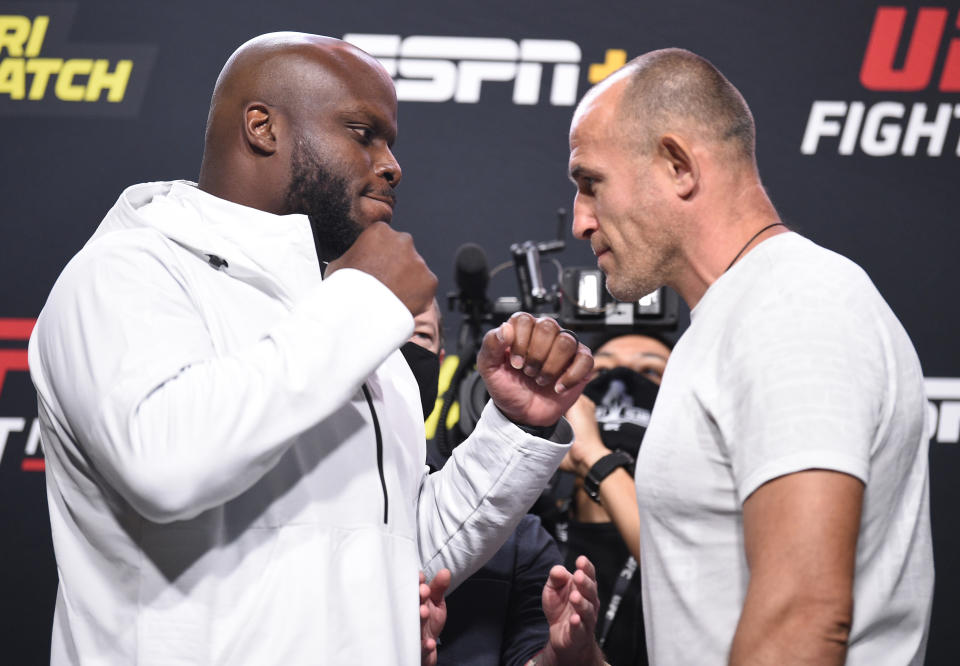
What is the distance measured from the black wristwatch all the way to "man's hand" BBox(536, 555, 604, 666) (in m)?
0.69

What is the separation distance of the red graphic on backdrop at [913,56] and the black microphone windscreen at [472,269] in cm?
155

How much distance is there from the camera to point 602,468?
2373mm

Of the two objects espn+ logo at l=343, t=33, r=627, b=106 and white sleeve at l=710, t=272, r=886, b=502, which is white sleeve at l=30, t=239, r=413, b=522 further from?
espn+ logo at l=343, t=33, r=627, b=106

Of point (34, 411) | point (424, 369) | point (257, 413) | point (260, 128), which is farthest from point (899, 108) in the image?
point (34, 411)

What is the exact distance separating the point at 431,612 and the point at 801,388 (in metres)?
0.75

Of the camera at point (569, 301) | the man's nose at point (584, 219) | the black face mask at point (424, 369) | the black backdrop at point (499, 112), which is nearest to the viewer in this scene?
the man's nose at point (584, 219)

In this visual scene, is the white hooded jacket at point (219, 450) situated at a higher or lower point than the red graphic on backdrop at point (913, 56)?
lower

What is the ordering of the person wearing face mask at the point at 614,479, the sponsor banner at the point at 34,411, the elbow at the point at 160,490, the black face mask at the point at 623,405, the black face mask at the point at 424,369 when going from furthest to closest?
1. the sponsor banner at the point at 34,411
2. the black face mask at the point at 623,405
3. the person wearing face mask at the point at 614,479
4. the black face mask at the point at 424,369
5. the elbow at the point at 160,490

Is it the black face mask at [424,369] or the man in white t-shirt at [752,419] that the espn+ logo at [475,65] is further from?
the man in white t-shirt at [752,419]

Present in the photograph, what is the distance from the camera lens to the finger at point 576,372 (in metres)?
1.57

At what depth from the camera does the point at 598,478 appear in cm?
236

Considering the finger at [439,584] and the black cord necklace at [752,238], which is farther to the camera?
the finger at [439,584]

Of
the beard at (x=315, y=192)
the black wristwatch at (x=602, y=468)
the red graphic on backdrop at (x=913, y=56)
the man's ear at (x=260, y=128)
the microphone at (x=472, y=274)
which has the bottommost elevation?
the black wristwatch at (x=602, y=468)

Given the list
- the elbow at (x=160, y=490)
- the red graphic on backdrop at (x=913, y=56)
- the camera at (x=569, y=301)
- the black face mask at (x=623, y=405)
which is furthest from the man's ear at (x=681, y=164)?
the red graphic on backdrop at (x=913, y=56)
